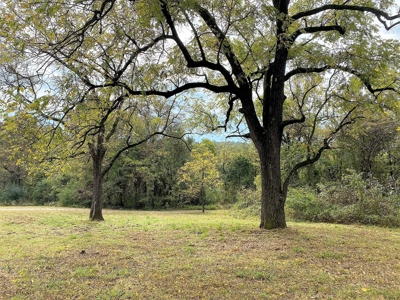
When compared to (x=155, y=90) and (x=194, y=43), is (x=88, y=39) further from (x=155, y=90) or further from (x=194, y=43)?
(x=194, y=43)

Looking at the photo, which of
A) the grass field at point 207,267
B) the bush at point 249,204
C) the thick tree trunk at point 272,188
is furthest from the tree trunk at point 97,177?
the bush at point 249,204

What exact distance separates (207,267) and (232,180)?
102 ft

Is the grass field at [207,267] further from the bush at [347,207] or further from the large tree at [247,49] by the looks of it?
the bush at [347,207]

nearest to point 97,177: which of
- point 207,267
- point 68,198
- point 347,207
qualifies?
point 207,267

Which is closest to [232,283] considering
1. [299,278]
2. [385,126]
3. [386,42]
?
[299,278]

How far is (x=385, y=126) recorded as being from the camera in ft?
59.0

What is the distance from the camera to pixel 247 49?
7855 mm

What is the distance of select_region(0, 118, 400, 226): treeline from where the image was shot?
12023 mm

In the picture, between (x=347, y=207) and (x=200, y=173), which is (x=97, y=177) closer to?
(x=347, y=207)

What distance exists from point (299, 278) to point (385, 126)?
17802mm

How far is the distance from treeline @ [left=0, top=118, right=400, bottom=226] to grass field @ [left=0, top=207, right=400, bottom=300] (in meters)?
3.75

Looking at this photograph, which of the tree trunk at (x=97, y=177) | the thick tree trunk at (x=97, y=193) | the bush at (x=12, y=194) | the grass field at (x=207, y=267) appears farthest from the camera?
the bush at (x=12, y=194)

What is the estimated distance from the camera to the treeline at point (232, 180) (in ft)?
39.4

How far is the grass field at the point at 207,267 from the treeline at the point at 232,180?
3747 mm
